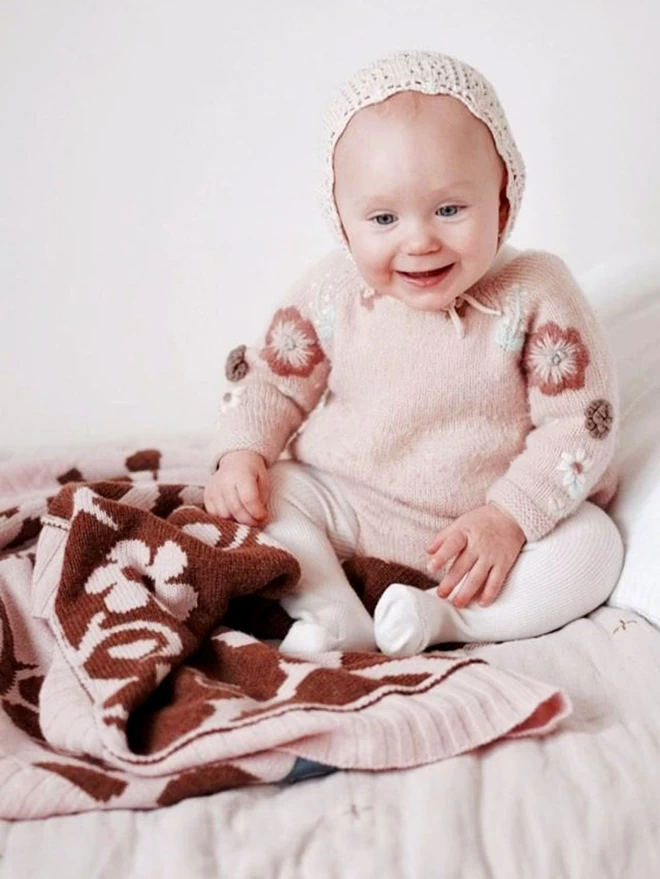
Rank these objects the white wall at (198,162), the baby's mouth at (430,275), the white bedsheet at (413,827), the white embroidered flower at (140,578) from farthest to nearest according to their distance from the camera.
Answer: the white wall at (198,162) → the baby's mouth at (430,275) → the white embroidered flower at (140,578) → the white bedsheet at (413,827)

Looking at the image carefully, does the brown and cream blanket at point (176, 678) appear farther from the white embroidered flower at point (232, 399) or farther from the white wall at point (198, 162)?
the white wall at point (198, 162)

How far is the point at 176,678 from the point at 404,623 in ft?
0.78

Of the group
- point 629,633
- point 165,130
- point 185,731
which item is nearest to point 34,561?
point 185,731

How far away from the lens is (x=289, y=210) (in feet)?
6.18

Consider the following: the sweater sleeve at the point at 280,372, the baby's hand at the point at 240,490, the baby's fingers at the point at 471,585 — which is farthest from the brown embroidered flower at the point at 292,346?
the baby's fingers at the point at 471,585

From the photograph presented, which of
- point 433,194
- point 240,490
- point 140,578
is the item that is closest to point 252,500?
point 240,490

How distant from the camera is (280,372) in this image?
1.32 metres

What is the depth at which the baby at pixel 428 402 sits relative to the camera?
112 centimetres

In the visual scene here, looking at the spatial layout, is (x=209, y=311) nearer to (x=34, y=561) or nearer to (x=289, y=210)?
(x=289, y=210)

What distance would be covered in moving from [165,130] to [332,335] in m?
0.73

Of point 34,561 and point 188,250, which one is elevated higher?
point 188,250

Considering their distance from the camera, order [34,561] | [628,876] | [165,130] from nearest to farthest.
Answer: [628,876], [34,561], [165,130]

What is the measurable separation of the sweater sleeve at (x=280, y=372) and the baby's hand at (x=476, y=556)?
26 centimetres

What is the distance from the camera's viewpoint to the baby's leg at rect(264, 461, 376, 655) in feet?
3.67
